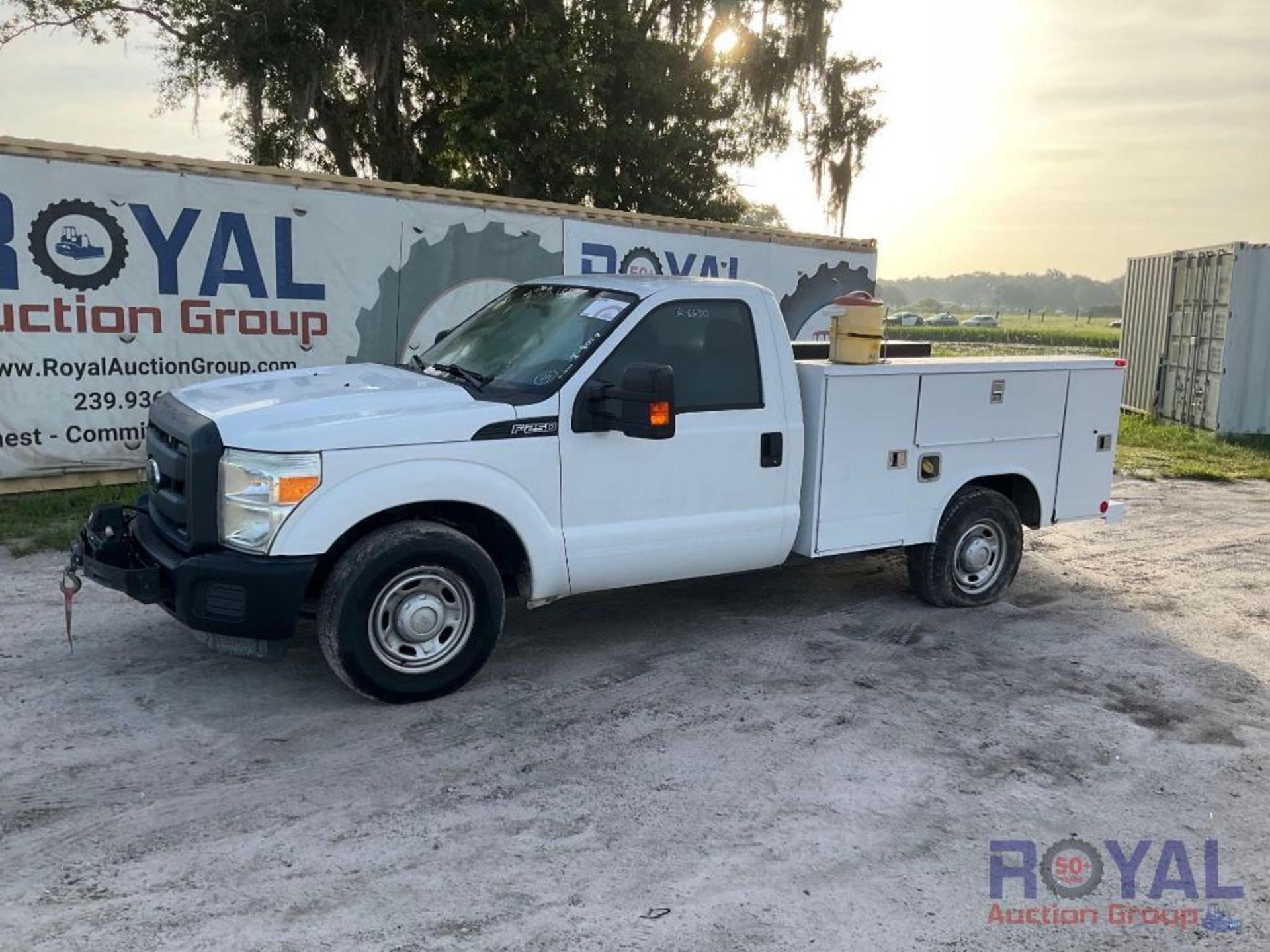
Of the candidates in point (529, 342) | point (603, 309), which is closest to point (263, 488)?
point (529, 342)

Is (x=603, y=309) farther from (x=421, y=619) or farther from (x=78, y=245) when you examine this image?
(x=78, y=245)

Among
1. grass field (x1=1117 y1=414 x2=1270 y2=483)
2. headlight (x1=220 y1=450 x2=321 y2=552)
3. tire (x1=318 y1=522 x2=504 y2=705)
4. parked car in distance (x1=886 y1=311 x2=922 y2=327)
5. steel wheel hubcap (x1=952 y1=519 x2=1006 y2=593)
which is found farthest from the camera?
parked car in distance (x1=886 y1=311 x2=922 y2=327)

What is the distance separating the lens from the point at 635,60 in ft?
62.7

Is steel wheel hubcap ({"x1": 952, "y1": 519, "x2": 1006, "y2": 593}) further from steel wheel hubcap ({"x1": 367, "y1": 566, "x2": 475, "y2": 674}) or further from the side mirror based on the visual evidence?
steel wheel hubcap ({"x1": 367, "y1": 566, "x2": 475, "y2": 674})

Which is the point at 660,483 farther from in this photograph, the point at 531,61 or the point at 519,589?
the point at 531,61

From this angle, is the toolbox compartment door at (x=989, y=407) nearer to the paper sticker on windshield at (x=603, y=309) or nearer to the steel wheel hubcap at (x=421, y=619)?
the paper sticker on windshield at (x=603, y=309)

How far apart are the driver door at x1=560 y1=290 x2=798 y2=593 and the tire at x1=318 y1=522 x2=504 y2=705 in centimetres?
54

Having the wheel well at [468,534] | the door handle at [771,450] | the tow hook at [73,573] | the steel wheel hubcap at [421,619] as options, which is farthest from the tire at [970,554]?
the tow hook at [73,573]

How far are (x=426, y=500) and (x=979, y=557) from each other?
3763 millimetres

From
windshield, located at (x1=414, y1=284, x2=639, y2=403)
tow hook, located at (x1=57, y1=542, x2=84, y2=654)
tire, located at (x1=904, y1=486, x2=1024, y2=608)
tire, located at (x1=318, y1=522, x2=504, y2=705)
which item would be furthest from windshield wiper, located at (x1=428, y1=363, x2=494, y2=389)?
tire, located at (x1=904, y1=486, x2=1024, y2=608)

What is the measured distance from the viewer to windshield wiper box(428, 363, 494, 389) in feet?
16.7

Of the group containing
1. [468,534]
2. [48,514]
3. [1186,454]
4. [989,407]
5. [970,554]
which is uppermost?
[989,407]

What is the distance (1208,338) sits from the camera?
15.7m

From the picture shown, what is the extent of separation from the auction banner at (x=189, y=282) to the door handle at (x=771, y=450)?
5893 millimetres
